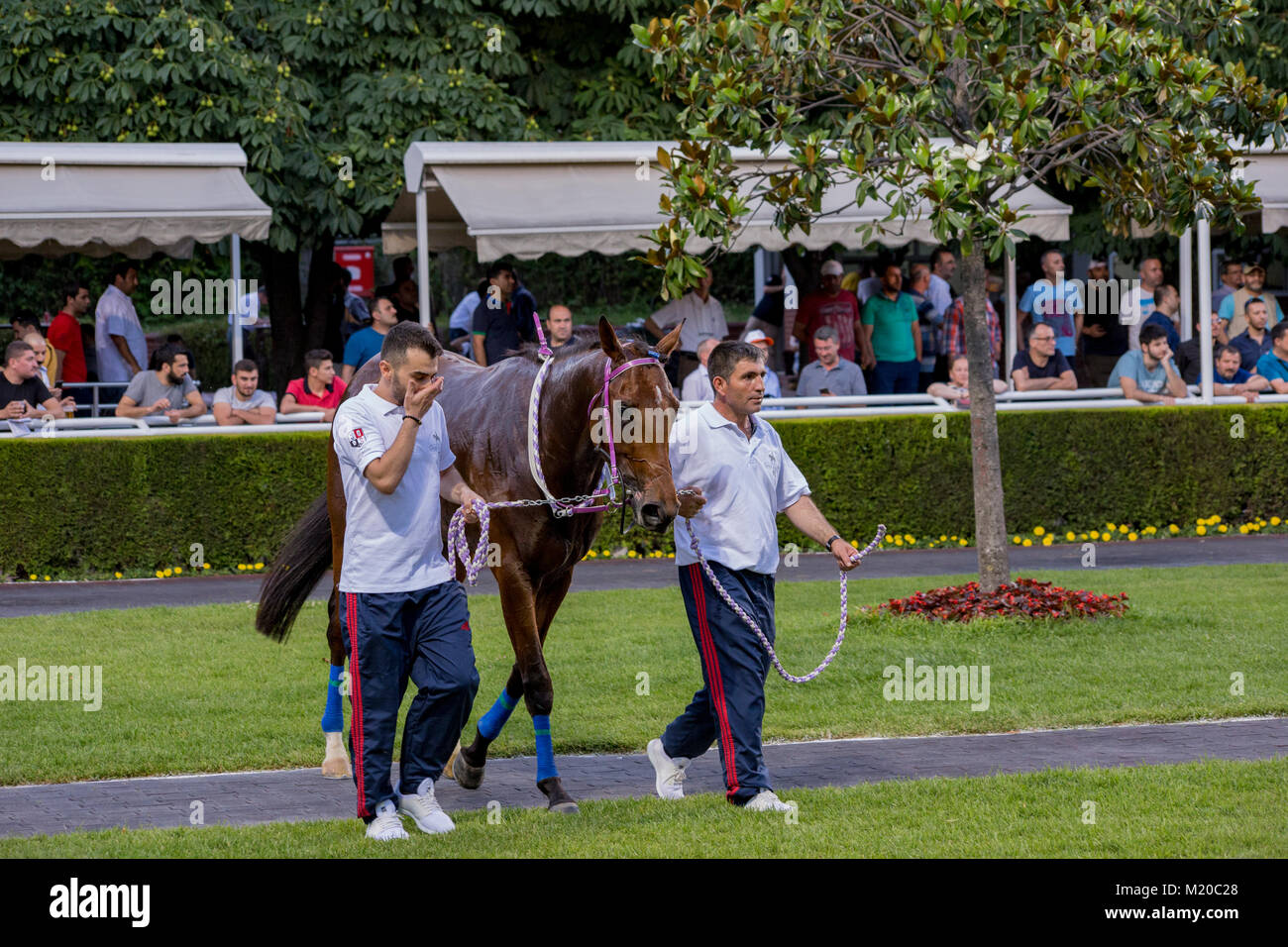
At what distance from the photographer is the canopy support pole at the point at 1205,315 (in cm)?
1702

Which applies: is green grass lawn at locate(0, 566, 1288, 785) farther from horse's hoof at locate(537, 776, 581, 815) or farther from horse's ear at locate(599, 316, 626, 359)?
horse's ear at locate(599, 316, 626, 359)

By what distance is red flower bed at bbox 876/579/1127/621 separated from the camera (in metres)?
11.5

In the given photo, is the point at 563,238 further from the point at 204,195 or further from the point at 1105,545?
the point at 1105,545

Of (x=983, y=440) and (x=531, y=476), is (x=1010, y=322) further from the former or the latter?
(x=531, y=476)

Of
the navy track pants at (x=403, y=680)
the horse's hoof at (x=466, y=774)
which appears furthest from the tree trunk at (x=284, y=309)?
the navy track pants at (x=403, y=680)

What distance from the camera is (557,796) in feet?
24.0

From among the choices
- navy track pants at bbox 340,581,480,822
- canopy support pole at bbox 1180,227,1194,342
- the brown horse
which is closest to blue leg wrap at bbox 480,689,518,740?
the brown horse

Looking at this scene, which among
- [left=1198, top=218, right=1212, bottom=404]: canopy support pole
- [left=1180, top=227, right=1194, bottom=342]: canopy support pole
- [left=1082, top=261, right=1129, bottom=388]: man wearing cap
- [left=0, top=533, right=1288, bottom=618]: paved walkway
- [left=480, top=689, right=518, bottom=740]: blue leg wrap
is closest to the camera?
[left=480, top=689, right=518, bottom=740]: blue leg wrap

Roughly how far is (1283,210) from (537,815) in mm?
12894

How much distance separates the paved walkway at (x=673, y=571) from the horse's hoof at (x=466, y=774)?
5826 millimetres

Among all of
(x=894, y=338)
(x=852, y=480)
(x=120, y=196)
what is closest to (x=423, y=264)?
(x=120, y=196)

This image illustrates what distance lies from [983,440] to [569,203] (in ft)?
20.6

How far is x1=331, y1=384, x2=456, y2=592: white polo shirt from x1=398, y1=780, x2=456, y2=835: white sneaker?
808mm

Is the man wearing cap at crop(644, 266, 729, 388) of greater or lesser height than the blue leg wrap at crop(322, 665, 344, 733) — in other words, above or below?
above
